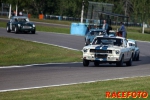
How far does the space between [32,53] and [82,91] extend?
16.0 m

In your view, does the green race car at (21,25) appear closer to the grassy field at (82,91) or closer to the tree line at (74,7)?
the tree line at (74,7)

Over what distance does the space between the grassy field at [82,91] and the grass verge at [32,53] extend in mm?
10408

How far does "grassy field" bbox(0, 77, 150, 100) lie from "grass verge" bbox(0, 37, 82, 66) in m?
10.4

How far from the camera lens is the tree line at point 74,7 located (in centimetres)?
6500

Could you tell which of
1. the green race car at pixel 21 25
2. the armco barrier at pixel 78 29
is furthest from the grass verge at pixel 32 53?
the armco barrier at pixel 78 29

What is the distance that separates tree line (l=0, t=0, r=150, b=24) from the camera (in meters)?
65.0

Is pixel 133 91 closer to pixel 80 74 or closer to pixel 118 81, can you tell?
pixel 118 81

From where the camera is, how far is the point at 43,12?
9244cm

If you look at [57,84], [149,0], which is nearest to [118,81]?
[57,84]

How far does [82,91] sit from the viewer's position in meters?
12.8

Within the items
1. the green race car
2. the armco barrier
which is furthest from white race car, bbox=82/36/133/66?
the armco barrier

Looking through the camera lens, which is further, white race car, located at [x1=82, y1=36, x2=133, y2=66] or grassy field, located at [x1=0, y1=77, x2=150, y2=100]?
white race car, located at [x1=82, y1=36, x2=133, y2=66]

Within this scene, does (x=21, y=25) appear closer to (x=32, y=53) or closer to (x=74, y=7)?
(x=32, y=53)

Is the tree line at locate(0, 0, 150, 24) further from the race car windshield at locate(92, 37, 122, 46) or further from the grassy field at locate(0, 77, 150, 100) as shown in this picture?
the grassy field at locate(0, 77, 150, 100)
